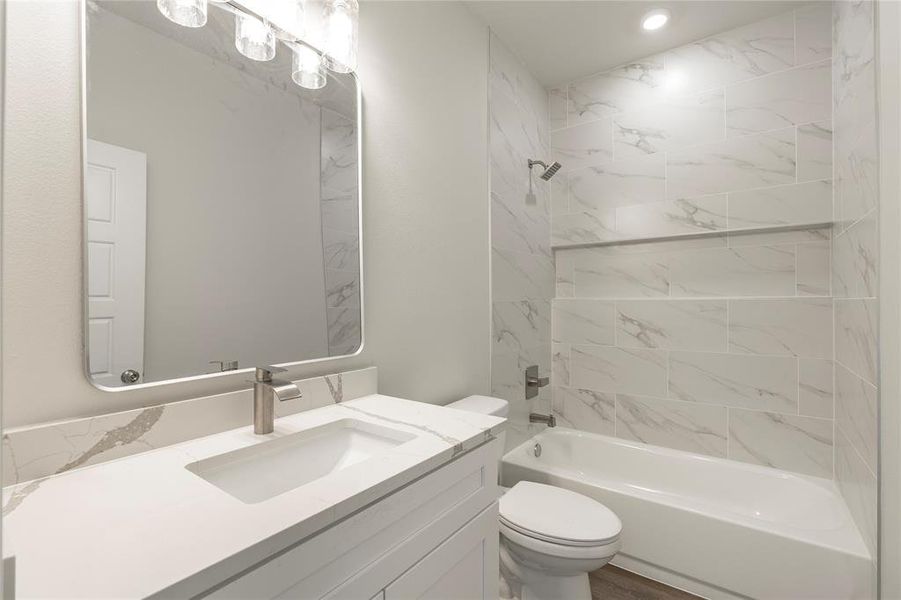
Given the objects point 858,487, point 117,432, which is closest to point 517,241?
point 858,487

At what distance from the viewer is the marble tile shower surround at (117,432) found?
86 cm

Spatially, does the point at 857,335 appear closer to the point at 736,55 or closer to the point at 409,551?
the point at 736,55

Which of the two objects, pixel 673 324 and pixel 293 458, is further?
pixel 673 324

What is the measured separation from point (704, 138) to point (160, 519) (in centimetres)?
275

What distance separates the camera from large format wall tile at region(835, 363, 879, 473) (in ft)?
4.68

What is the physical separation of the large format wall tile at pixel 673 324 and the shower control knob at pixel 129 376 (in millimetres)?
2339

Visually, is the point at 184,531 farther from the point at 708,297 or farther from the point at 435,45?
the point at 708,297

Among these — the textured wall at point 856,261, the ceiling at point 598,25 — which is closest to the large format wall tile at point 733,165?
the textured wall at point 856,261

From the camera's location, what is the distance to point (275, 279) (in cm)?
131

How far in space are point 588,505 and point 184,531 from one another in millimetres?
1494

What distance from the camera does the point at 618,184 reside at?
104 inches

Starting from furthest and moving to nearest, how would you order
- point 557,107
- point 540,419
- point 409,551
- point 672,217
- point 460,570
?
point 557,107
point 540,419
point 672,217
point 460,570
point 409,551

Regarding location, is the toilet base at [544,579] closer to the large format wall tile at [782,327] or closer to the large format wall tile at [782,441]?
the large format wall tile at [782,441]

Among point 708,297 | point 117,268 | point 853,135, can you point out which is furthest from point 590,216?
point 117,268
